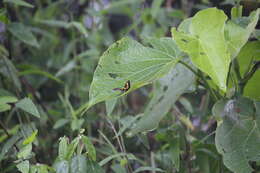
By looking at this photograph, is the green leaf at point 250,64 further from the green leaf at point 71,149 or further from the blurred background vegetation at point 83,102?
the green leaf at point 71,149

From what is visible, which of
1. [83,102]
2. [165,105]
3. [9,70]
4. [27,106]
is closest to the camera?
[165,105]

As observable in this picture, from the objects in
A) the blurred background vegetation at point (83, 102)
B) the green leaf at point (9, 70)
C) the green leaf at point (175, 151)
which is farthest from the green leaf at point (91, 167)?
the green leaf at point (9, 70)

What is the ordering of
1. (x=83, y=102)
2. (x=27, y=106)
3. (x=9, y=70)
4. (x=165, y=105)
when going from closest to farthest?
1. (x=165, y=105)
2. (x=27, y=106)
3. (x=9, y=70)
4. (x=83, y=102)

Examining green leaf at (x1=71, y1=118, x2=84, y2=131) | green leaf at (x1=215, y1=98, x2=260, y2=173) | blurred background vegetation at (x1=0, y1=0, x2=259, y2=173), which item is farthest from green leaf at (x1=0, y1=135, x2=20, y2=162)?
green leaf at (x1=215, y1=98, x2=260, y2=173)

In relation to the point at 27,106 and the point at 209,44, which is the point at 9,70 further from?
the point at 209,44

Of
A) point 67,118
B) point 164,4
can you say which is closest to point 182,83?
point 67,118

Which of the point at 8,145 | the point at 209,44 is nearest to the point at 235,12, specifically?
the point at 209,44

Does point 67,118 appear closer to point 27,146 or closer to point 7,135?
point 7,135
